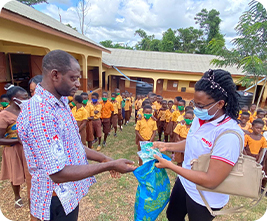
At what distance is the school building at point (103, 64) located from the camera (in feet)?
24.7

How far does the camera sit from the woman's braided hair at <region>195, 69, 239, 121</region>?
4.56ft

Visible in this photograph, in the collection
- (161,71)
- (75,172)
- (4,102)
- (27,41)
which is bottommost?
(4,102)

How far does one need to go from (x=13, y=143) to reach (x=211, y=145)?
268 centimetres

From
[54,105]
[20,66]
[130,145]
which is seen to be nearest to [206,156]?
[54,105]

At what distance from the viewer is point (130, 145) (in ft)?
18.7

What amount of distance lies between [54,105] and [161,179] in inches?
51.1

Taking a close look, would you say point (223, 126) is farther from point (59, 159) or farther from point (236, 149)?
point (59, 159)

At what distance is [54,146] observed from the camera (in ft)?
3.46

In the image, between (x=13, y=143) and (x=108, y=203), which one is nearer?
(x=13, y=143)

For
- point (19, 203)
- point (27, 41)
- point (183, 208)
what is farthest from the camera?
point (27, 41)

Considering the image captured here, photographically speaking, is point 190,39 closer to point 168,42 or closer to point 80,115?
point 168,42

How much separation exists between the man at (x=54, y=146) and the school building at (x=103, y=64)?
539 cm

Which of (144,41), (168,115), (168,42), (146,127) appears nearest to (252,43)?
(168,115)

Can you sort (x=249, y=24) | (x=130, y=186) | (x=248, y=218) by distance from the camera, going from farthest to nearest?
(x=249, y=24) → (x=130, y=186) → (x=248, y=218)
